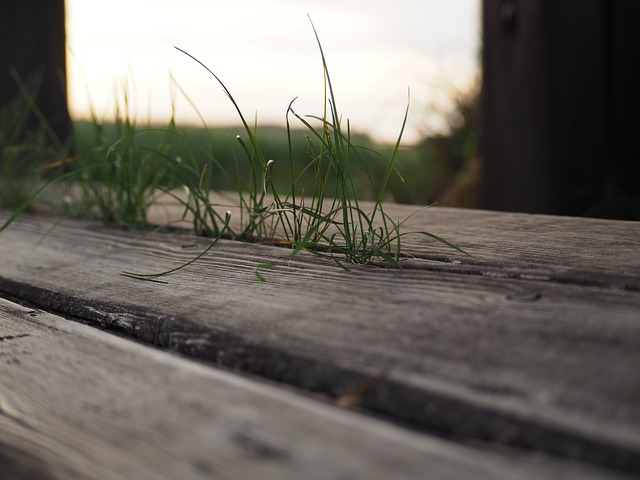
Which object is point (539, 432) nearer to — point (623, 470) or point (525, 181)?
point (623, 470)

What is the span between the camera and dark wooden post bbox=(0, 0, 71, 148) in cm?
400

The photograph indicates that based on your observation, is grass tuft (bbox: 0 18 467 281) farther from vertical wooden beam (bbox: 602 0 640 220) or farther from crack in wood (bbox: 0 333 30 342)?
vertical wooden beam (bbox: 602 0 640 220)

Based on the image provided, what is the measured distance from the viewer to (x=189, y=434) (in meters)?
0.56

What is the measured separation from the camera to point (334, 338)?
710 mm

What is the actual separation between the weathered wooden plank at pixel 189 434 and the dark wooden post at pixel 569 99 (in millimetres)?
2495

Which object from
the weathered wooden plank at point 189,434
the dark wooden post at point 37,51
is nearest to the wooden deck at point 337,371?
the weathered wooden plank at point 189,434

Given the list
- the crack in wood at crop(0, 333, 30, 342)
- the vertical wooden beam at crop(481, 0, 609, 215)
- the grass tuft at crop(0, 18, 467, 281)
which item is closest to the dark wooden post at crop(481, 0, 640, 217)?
the vertical wooden beam at crop(481, 0, 609, 215)

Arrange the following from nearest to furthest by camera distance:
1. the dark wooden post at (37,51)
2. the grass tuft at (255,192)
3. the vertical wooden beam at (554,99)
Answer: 1. the grass tuft at (255,192)
2. the vertical wooden beam at (554,99)
3. the dark wooden post at (37,51)

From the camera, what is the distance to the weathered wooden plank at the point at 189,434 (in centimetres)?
49

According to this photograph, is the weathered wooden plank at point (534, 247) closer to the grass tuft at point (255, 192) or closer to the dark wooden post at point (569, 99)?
the grass tuft at point (255, 192)

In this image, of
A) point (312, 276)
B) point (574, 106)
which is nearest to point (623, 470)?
point (312, 276)

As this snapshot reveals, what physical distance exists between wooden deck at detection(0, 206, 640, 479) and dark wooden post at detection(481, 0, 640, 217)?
1.93 m

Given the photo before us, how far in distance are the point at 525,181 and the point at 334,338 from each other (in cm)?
247

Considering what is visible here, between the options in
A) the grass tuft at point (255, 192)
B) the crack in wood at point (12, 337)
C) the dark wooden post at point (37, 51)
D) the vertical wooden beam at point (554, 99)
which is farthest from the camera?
the dark wooden post at point (37, 51)
